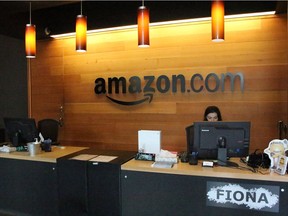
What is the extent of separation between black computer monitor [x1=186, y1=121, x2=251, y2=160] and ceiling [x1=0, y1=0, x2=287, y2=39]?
207 centimetres

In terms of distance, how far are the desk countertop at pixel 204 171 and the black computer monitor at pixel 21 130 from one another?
1.42 meters

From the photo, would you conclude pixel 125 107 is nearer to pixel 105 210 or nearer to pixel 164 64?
pixel 164 64

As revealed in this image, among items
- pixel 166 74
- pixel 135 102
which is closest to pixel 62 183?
pixel 135 102

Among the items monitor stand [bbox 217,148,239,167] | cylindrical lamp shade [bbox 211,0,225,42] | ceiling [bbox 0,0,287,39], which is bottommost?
monitor stand [bbox 217,148,239,167]

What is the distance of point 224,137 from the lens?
250 cm

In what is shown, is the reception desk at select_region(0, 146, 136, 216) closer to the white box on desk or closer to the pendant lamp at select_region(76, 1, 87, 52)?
the white box on desk

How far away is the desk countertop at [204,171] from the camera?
7.19ft

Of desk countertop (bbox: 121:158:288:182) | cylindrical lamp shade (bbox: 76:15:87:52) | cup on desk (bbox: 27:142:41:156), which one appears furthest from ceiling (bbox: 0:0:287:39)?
desk countertop (bbox: 121:158:288:182)

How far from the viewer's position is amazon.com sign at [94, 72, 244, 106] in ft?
A: 13.6

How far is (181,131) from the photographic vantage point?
4445 mm

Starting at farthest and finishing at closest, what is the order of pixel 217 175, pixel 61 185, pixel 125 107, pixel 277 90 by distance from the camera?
1. pixel 125 107
2. pixel 277 90
3. pixel 61 185
4. pixel 217 175

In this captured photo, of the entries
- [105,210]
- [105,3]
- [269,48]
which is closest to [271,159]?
[105,210]

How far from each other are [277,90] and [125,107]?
2.48m

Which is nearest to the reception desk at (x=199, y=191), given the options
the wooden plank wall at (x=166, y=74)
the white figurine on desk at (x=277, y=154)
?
the white figurine on desk at (x=277, y=154)
